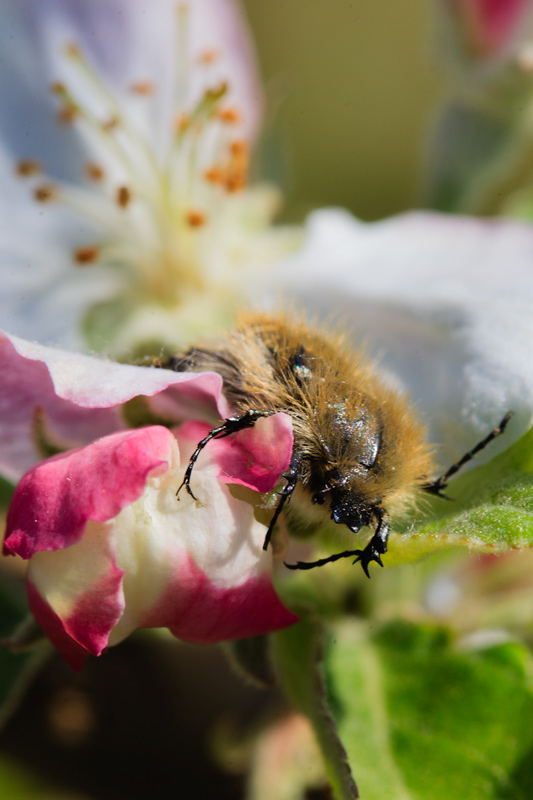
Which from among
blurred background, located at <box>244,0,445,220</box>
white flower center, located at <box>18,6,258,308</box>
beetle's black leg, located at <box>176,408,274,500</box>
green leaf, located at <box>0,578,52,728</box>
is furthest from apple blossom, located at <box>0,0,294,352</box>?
blurred background, located at <box>244,0,445,220</box>

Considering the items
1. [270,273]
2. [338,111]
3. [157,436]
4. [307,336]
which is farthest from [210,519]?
[338,111]

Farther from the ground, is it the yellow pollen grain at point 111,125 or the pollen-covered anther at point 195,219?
the yellow pollen grain at point 111,125

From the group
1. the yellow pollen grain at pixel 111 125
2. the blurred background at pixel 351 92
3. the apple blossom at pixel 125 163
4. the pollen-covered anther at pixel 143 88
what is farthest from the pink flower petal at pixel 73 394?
the blurred background at pixel 351 92

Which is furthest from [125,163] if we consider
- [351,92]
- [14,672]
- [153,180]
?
[351,92]

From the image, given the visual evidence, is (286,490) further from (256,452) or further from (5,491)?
(5,491)

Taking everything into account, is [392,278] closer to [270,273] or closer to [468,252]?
[468,252]

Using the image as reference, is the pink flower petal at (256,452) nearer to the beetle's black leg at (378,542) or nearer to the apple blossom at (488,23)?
the beetle's black leg at (378,542)
